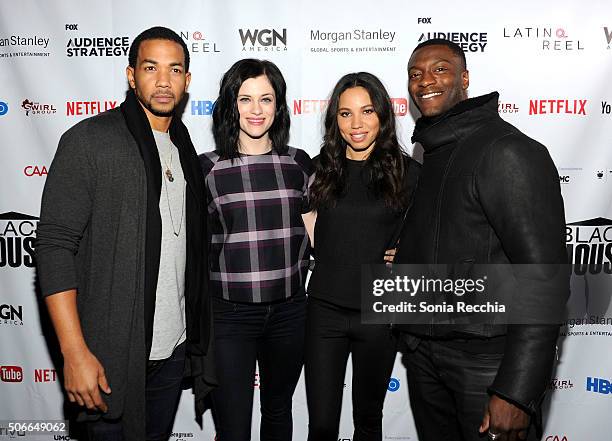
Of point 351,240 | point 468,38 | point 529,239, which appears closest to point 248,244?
point 351,240

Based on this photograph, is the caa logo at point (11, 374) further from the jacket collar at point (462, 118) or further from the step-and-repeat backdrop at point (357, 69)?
the jacket collar at point (462, 118)

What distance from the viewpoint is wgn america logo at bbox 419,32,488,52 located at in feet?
8.63

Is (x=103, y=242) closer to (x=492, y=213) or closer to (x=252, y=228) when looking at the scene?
(x=252, y=228)

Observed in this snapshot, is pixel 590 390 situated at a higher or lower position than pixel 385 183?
lower

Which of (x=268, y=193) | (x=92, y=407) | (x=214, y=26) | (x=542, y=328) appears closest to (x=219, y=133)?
(x=268, y=193)

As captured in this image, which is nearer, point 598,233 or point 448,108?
point 448,108

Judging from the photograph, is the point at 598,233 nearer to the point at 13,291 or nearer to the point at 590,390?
the point at 590,390

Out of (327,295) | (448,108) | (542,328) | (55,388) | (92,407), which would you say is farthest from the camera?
(55,388)

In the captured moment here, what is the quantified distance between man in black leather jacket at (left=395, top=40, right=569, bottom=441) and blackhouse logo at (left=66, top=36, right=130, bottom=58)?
1.57 meters

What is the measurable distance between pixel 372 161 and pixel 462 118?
0.57 meters

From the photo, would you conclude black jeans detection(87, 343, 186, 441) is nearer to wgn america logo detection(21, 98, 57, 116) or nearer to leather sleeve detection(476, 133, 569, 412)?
leather sleeve detection(476, 133, 569, 412)

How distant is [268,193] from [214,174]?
23 cm

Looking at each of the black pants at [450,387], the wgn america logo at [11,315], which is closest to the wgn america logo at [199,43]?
the wgn america logo at [11,315]

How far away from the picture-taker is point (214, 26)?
264 cm
